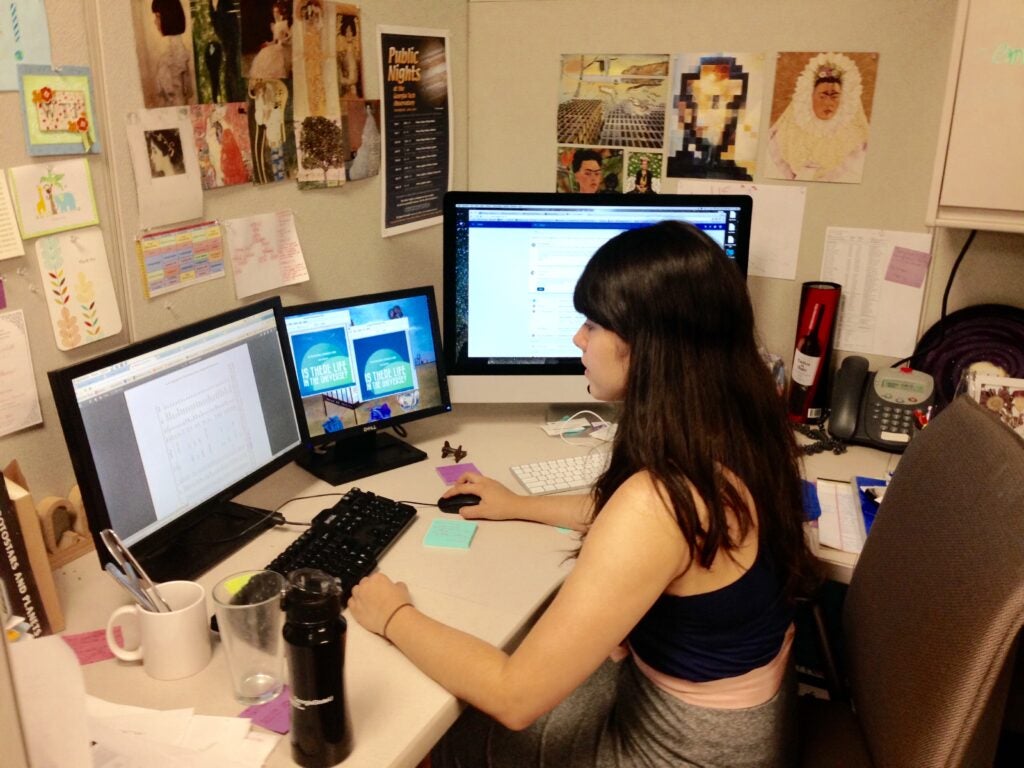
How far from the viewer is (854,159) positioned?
5.85 ft

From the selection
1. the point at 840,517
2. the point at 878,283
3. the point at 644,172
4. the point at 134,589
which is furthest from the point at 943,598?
the point at 644,172

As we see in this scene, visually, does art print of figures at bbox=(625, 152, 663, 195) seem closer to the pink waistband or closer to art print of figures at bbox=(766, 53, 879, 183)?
art print of figures at bbox=(766, 53, 879, 183)

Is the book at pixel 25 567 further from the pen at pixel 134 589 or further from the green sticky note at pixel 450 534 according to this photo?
the green sticky note at pixel 450 534

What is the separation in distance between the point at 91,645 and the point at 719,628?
2.55ft

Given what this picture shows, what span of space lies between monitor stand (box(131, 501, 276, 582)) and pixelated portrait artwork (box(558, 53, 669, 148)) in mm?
1117

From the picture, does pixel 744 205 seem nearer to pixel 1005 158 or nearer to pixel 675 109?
pixel 675 109

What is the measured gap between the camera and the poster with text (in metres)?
1.81

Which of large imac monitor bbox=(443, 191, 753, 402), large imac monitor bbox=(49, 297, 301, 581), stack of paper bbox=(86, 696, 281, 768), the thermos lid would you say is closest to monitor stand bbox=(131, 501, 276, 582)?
large imac monitor bbox=(49, 297, 301, 581)

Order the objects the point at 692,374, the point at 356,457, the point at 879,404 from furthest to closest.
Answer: the point at 879,404
the point at 356,457
the point at 692,374

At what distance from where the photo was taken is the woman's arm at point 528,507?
142cm

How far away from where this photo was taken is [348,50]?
168cm

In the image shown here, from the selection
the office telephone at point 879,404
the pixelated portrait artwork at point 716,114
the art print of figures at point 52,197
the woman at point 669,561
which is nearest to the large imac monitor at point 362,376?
the art print of figures at point 52,197

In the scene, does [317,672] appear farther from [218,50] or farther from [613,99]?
[613,99]

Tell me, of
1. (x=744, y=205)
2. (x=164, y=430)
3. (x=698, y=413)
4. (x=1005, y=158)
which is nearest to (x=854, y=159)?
(x=744, y=205)
